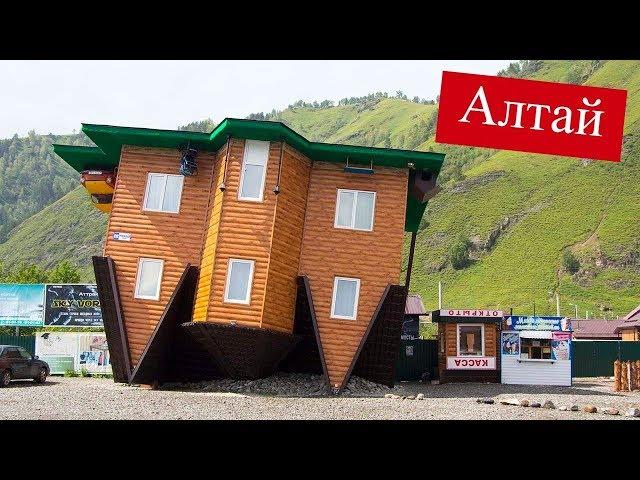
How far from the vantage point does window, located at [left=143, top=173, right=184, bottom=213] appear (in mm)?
24969

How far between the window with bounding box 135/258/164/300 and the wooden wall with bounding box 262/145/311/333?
4300mm

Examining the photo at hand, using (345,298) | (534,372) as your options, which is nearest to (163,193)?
(345,298)

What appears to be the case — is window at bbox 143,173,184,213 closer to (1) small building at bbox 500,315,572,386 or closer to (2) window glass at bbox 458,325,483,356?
(2) window glass at bbox 458,325,483,356

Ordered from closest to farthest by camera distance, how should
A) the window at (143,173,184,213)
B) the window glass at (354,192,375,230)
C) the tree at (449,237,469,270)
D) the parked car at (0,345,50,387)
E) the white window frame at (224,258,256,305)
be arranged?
the white window frame at (224,258,256,305) → the window glass at (354,192,375,230) → the window at (143,173,184,213) → the parked car at (0,345,50,387) → the tree at (449,237,469,270)

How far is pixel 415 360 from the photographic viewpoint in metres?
37.8

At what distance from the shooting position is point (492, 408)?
19.5m

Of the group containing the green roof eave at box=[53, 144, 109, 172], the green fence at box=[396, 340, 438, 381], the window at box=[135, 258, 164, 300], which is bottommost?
the green fence at box=[396, 340, 438, 381]

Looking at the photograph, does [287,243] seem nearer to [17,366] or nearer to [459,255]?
[17,366]

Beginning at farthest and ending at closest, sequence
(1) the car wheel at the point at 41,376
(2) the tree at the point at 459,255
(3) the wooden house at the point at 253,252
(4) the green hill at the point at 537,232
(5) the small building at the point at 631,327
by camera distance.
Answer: (2) the tree at the point at 459,255, (4) the green hill at the point at 537,232, (5) the small building at the point at 631,327, (1) the car wheel at the point at 41,376, (3) the wooden house at the point at 253,252

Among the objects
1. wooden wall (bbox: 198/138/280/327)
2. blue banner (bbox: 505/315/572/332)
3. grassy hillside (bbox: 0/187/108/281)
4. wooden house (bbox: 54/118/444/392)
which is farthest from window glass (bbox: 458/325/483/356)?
grassy hillside (bbox: 0/187/108/281)

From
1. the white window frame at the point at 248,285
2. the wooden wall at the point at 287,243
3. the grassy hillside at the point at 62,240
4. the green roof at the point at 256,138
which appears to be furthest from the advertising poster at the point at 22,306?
the grassy hillside at the point at 62,240

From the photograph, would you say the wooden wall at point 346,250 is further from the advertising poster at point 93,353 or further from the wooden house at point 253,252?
the advertising poster at point 93,353

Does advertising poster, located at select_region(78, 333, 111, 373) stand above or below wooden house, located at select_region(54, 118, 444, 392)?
below

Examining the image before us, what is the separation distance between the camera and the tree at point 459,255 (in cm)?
11675
